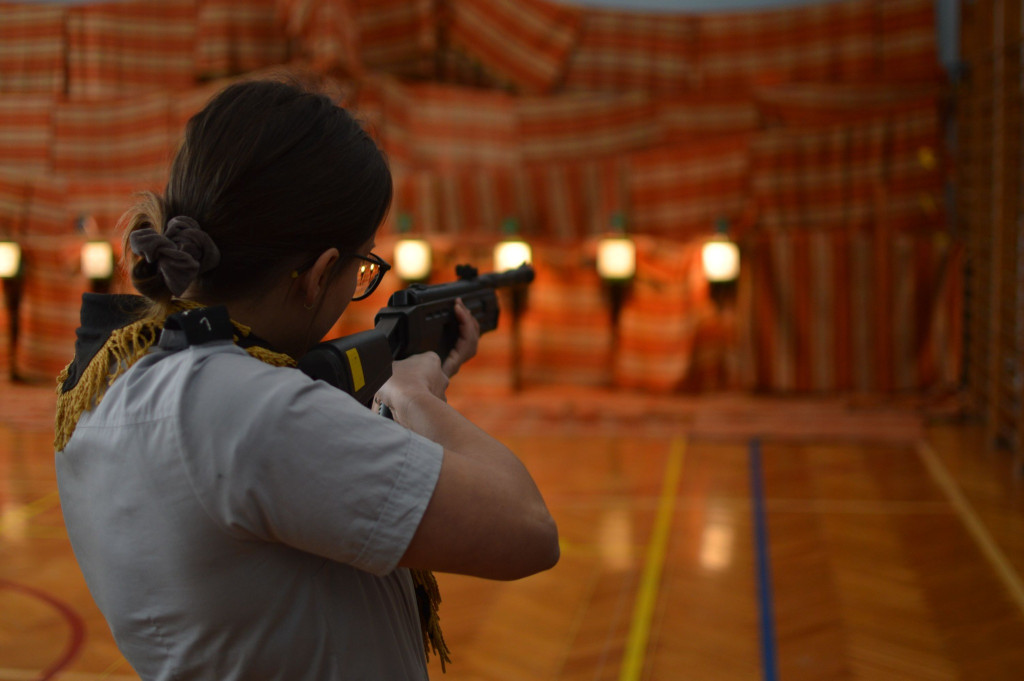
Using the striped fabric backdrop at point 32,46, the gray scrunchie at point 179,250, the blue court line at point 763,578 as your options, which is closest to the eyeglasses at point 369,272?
the gray scrunchie at point 179,250

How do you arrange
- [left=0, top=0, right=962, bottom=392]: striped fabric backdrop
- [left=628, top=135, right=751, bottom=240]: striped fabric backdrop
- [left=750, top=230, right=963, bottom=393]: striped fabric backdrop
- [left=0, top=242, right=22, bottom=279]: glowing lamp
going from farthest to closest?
[left=0, top=242, right=22, bottom=279]: glowing lamp < [left=628, top=135, right=751, bottom=240]: striped fabric backdrop < [left=0, top=0, right=962, bottom=392]: striped fabric backdrop < [left=750, top=230, right=963, bottom=393]: striped fabric backdrop

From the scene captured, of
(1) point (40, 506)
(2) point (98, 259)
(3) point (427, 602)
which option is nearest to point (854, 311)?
(1) point (40, 506)

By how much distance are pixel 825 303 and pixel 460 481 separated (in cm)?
440

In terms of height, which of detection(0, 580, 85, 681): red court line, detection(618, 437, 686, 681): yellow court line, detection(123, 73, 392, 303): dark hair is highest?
detection(123, 73, 392, 303): dark hair

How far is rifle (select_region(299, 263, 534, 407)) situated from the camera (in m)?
0.75

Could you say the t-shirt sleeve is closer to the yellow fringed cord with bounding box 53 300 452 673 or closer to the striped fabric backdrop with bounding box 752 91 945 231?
the yellow fringed cord with bounding box 53 300 452 673

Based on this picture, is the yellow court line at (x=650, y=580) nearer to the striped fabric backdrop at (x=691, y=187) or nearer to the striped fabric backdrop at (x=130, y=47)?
the striped fabric backdrop at (x=691, y=187)

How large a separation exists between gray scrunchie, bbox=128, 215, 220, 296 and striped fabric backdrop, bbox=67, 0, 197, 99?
18.5ft

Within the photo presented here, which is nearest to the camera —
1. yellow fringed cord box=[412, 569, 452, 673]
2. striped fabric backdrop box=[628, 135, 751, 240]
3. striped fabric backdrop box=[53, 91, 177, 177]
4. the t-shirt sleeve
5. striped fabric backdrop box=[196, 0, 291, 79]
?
the t-shirt sleeve

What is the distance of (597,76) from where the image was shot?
540 cm

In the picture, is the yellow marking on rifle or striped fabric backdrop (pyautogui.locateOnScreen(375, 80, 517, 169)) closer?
the yellow marking on rifle

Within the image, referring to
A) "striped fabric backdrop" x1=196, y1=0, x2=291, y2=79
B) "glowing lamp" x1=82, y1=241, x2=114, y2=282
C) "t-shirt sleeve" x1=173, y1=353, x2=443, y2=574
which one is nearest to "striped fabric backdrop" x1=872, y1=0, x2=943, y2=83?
"striped fabric backdrop" x1=196, y1=0, x2=291, y2=79

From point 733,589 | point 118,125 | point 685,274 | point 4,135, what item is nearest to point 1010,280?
point 685,274

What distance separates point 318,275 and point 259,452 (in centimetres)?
19
